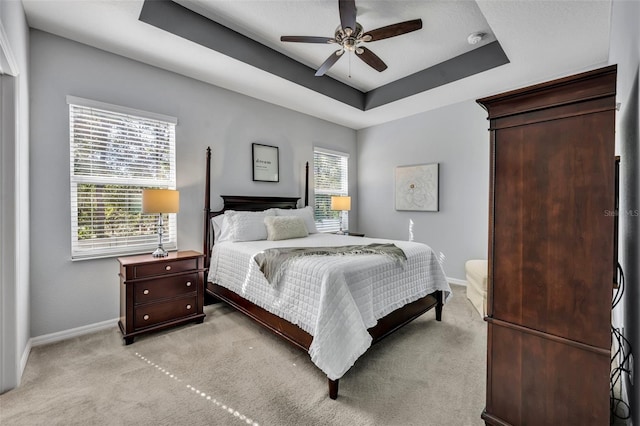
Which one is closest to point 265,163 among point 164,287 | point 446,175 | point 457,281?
point 164,287

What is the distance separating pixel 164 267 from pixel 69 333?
1.02 m

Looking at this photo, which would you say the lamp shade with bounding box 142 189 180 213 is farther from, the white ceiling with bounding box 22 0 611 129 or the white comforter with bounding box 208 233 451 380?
the white ceiling with bounding box 22 0 611 129

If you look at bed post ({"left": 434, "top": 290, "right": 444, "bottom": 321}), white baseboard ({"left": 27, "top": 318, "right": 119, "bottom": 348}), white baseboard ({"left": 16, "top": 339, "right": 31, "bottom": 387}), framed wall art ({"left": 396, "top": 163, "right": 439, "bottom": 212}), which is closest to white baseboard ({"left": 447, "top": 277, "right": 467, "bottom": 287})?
framed wall art ({"left": 396, "top": 163, "right": 439, "bottom": 212})

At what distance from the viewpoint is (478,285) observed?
3.29 metres

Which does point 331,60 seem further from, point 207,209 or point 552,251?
point 552,251

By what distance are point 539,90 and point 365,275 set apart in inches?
56.7

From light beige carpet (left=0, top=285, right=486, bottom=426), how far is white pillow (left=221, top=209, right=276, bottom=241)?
107 cm

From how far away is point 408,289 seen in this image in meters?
2.53

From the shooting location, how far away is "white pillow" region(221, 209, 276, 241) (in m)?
3.36

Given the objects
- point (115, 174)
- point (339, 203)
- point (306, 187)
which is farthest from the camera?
point (339, 203)

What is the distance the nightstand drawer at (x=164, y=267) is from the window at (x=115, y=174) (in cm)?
58

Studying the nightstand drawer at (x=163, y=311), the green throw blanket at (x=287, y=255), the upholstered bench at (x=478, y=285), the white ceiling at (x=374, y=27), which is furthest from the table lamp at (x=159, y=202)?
the upholstered bench at (x=478, y=285)

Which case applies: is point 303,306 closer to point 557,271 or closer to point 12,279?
point 557,271

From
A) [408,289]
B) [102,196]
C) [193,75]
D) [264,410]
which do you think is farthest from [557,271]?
[193,75]
